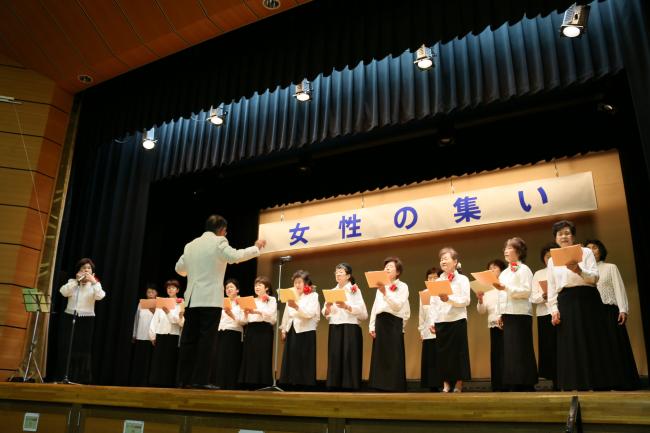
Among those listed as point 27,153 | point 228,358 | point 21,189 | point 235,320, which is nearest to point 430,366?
point 235,320

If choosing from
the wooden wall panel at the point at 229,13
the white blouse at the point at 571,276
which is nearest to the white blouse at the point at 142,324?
the wooden wall panel at the point at 229,13

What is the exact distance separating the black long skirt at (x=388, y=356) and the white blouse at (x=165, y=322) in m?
2.51

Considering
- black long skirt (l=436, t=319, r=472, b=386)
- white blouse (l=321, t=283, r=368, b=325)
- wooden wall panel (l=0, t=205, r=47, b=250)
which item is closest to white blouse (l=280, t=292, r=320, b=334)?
white blouse (l=321, t=283, r=368, b=325)

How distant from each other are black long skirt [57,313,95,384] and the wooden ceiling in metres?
2.75

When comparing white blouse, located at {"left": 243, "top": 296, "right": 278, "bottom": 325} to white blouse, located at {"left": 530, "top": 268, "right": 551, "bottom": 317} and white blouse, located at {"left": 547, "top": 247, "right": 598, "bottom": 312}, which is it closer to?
white blouse, located at {"left": 530, "top": 268, "right": 551, "bottom": 317}

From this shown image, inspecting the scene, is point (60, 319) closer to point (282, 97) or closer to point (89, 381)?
point (89, 381)

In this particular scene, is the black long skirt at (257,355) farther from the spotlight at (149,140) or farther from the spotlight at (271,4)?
the spotlight at (271,4)

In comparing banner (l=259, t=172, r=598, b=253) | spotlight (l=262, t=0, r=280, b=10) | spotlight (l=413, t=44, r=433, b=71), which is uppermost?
spotlight (l=262, t=0, r=280, b=10)

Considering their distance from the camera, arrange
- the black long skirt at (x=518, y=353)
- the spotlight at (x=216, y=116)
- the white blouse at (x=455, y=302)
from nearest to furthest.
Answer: the black long skirt at (x=518, y=353), the white blouse at (x=455, y=302), the spotlight at (x=216, y=116)

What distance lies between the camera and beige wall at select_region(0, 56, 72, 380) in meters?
5.87

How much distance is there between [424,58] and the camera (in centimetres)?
464

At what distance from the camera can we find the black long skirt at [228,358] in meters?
6.03

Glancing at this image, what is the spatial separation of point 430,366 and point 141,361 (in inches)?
145

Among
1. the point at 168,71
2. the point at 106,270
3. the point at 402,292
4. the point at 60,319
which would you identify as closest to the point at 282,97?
the point at 168,71
